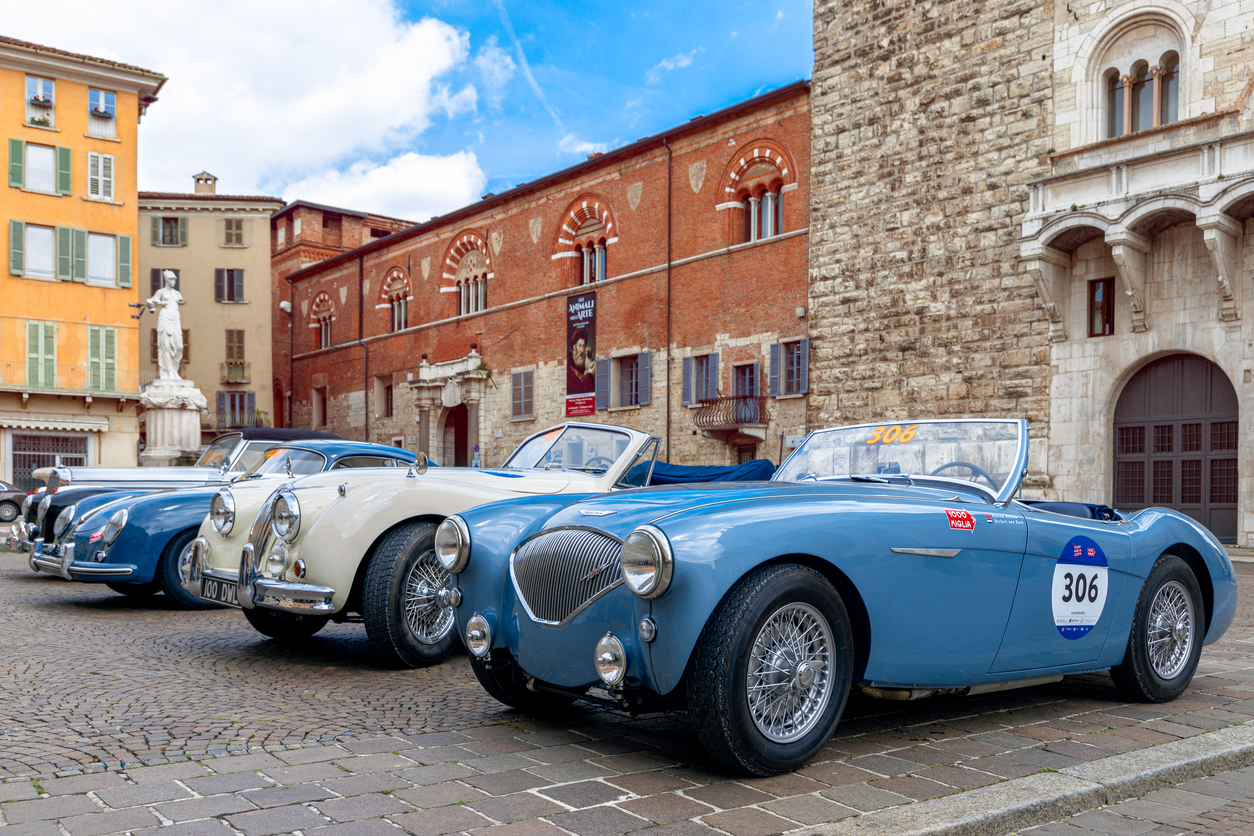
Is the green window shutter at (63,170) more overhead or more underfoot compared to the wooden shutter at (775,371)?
more overhead

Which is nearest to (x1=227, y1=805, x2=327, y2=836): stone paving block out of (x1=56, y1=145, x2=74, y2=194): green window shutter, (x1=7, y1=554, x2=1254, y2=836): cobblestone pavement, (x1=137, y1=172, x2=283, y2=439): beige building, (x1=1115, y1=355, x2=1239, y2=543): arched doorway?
(x1=7, y1=554, x2=1254, y2=836): cobblestone pavement

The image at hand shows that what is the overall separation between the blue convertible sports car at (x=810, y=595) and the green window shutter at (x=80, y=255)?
32.7 metres

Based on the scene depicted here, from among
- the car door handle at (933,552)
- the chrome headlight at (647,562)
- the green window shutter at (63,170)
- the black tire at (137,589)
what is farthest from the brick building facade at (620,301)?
the chrome headlight at (647,562)

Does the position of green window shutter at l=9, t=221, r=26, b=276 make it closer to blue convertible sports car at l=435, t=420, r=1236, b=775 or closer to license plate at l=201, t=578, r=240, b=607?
license plate at l=201, t=578, r=240, b=607

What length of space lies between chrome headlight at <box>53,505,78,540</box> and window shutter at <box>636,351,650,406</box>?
19482mm

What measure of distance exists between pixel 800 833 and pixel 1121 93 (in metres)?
18.9

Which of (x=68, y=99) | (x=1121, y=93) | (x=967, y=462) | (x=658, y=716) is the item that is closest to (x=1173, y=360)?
(x=1121, y=93)

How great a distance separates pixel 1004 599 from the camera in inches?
169

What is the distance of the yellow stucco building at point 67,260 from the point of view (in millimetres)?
31656

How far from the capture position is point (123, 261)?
33.7m

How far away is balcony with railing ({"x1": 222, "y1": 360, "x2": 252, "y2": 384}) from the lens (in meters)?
45.3

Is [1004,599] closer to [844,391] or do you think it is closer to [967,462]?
[967,462]

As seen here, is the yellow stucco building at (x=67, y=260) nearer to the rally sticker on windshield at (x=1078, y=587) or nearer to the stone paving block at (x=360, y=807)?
the stone paving block at (x=360, y=807)

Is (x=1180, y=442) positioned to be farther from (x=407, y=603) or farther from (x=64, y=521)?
(x=64, y=521)
